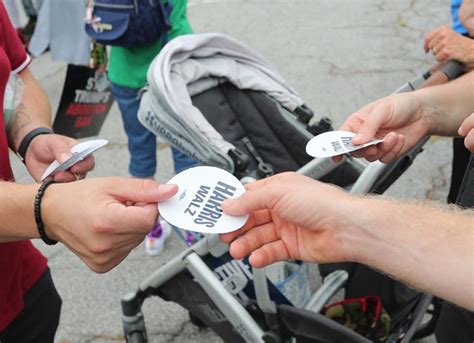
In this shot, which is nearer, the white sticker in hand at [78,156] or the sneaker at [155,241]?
the white sticker in hand at [78,156]

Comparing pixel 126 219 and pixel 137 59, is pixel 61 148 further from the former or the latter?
pixel 137 59

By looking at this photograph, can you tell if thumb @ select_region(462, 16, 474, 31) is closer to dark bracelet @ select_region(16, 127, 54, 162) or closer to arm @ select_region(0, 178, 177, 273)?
arm @ select_region(0, 178, 177, 273)

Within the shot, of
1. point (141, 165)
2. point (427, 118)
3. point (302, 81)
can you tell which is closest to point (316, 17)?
point (302, 81)

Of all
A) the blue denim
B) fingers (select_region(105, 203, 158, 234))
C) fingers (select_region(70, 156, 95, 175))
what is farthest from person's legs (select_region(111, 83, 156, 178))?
fingers (select_region(105, 203, 158, 234))

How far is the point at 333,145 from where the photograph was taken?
4.05 ft

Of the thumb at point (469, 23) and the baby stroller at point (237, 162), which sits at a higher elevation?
the thumb at point (469, 23)

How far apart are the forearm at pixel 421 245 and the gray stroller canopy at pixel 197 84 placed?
2.47 feet

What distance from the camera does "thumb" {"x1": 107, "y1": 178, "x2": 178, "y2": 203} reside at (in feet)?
3.21

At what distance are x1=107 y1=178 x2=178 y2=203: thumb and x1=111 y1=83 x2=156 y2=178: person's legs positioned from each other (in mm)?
1494

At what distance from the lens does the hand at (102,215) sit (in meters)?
0.93

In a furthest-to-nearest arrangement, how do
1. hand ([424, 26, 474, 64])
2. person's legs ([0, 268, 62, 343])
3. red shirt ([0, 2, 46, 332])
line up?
hand ([424, 26, 474, 64]) < person's legs ([0, 268, 62, 343]) < red shirt ([0, 2, 46, 332])

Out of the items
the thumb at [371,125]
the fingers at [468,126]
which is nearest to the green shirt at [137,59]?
the thumb at [371,125]

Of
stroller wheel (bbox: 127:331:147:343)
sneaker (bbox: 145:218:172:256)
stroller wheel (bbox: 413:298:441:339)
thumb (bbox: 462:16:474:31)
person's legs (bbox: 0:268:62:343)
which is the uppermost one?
thumb (bbox: 462:16:474:31)

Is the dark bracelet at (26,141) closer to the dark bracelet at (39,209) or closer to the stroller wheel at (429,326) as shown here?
the dark bracelet at (39,209)
